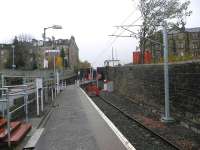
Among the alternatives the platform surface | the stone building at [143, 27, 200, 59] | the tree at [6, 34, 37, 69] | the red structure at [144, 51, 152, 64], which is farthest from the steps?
the tree at [6, 34, 37, 69]

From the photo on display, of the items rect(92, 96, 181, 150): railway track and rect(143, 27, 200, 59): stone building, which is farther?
rect(143, 27, 200, 59): stone building

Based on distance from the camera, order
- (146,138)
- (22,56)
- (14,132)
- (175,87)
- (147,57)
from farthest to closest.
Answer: (22,56)
(147,57)
(175,87)
(146,138)
(14,132)

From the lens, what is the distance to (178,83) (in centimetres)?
1538

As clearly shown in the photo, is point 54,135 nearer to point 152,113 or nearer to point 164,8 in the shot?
point 152,113

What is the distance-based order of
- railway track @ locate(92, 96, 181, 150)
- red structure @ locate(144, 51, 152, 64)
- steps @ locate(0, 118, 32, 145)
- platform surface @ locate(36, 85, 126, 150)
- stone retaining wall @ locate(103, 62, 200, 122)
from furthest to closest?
1. red structure @ locate(144, 51, 152, 64)
2. stone retaining wall @ locate(103, 62, 200, 122)
3. railway track @ locate(92, 96, 181, 150)
4. platform surface @ locate(36, 85, 126, 150)
5. steps @ locate(0, 118, 32, 145)

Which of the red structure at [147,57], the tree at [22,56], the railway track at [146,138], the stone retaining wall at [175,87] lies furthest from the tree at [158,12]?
the tree at [22,56]

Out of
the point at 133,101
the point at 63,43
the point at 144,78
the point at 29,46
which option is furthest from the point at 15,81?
the point at 63,43

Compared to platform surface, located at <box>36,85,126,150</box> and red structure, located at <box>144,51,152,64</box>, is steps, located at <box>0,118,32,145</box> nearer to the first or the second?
platform surface, located at <box>36,85,126,150</box>

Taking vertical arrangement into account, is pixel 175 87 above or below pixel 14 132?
above

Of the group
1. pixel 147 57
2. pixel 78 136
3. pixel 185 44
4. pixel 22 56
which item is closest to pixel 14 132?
pixel 78 136

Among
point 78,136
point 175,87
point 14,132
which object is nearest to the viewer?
point 14,132

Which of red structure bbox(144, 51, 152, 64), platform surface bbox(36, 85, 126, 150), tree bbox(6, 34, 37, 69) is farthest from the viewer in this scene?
tree bbox(6, 34, 37, 69)

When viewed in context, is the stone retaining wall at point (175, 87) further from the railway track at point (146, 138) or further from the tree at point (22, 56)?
the tree at point (22, 56)

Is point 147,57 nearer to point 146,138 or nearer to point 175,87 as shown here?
point 175,87
